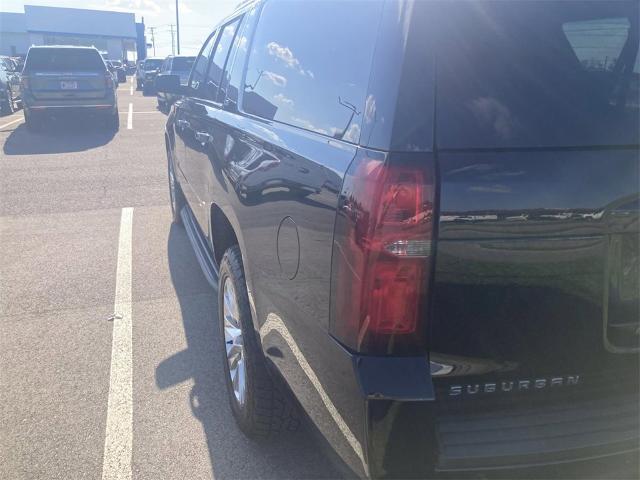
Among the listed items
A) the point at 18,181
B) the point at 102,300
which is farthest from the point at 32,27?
the point at 102,300

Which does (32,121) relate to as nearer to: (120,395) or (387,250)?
(120,395)

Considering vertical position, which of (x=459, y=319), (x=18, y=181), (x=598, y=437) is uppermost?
(x=459, y=319)

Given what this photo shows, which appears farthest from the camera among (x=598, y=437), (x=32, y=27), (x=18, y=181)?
(x=32, y=27)

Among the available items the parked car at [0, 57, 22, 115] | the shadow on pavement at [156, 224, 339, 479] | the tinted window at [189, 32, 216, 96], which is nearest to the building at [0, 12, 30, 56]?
the parked car at [0, 57, 22, 115]

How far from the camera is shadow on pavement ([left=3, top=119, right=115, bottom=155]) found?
38.5 feet

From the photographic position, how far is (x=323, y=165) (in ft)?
6.29

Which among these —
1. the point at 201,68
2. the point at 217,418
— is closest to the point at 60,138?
the point at 201,68

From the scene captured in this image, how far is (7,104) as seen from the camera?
17.5 meters

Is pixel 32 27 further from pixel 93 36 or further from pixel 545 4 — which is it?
pixel 545 4

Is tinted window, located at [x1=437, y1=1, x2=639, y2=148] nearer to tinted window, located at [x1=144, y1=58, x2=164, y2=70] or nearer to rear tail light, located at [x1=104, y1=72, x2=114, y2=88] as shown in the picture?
rear tail light, located at [x1=104, y1=72, x2=114, y2=88]

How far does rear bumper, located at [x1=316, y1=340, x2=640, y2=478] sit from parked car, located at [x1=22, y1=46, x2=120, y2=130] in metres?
13.3

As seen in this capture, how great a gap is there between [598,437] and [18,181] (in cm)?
902

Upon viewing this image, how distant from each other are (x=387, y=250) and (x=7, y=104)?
19003mm

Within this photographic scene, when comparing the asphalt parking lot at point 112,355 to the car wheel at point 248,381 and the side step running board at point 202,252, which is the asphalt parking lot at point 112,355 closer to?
the car wheel at point 248,381
